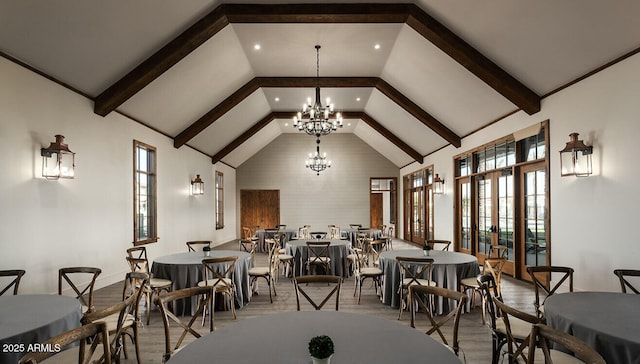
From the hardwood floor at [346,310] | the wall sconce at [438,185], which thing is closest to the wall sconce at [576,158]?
the hardwood floor at [346,310]

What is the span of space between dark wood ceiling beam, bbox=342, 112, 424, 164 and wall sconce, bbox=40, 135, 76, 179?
8733 millimetres

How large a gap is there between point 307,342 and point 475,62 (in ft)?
18.4

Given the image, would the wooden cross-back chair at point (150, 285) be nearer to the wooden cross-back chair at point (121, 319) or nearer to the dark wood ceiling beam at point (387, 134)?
the wooden cross-back chair at point (121, 319)

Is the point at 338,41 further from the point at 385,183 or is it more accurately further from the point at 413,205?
the point at 385,183

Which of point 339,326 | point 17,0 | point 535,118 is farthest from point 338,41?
point 339,326

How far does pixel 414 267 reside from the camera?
5141 millimetres

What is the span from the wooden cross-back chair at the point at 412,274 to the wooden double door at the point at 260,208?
1145 cm

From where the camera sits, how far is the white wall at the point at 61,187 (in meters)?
4.66

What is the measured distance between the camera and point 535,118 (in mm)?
6297

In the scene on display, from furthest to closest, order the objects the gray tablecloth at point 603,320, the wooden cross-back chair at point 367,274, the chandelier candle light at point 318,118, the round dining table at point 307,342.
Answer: the chandelier candle light at point 318,118 → the wooden cross-back chair at point 367,274 → the gray tablecloth at point 603,320 → the round dining table at point 307,342

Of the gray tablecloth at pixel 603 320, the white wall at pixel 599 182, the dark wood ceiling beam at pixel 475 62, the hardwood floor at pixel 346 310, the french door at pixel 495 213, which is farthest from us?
the french door at pixel 495 213

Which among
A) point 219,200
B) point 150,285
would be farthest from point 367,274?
point 219,200

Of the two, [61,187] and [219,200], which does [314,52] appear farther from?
[219,200]

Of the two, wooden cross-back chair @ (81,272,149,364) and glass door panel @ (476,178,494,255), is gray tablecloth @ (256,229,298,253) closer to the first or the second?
glass door panel @ (476,178,494,255)
